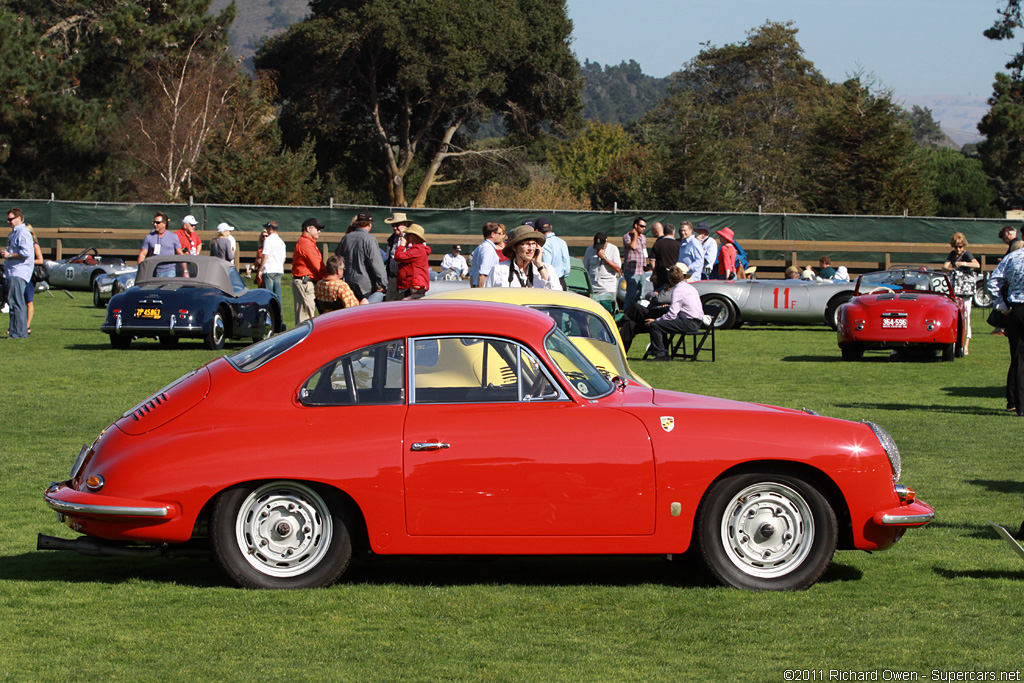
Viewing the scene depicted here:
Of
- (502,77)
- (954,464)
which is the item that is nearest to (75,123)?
(502,77)

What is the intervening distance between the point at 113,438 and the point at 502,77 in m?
54.6

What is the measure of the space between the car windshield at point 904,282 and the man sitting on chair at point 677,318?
305cm

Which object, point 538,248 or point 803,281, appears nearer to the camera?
point 538,248

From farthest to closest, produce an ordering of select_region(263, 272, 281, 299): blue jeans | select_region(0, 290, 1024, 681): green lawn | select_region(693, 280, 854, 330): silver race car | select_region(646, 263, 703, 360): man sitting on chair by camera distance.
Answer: select_region(693, 280, 854, 330): silver race car, select_region(263, 272, 281, 299): blue jeans, select_region(646, 263, 703, 360): man sitting on chair, select_region(0, 290, 1024, 681): green lawn

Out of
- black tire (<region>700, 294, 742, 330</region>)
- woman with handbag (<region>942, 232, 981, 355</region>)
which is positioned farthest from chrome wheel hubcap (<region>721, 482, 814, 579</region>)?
black tire (<region>700, 294, 742, 330</region>)

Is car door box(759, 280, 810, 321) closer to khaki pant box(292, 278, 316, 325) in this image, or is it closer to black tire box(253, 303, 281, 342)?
black tire box(253, 303, 281, 342)

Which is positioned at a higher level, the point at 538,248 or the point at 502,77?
the point at 502,77

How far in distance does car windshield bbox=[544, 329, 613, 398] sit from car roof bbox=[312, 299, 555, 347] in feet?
0.30

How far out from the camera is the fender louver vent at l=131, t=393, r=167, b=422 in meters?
5.96

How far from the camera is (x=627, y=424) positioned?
5.87 m

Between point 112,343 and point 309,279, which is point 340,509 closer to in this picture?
point 309,279

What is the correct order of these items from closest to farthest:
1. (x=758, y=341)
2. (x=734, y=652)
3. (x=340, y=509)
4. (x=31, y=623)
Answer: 1. (x=734, y=652)
2. (x=31, y=623)
3. (x=340, y=509)
4. (x=758, y=341)

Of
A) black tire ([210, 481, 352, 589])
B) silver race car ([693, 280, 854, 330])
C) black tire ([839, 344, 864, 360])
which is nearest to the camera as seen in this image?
black tire ([210, 481, 352, 589])

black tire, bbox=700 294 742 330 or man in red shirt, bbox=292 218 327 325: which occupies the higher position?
man in red shirt, bbox=292 218 327 325
